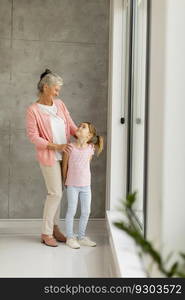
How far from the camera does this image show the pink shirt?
3.28 metres

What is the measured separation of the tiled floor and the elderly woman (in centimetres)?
21

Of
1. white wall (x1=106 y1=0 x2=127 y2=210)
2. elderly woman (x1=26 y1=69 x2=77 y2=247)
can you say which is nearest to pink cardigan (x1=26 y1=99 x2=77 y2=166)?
elderly woman (x1=26 y1=69 x2=77 y2=247)

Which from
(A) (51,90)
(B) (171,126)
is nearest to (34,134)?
(A) (51,90)

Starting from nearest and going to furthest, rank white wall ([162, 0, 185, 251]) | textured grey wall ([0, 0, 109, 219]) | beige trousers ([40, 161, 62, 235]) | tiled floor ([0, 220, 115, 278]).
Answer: white wall ([162, 0, 185, 251])
tiled floor ([0, 220, 115, 278])
beige trousers ([40, 161, 62, 235])
textured grey wall ([0, 0, 109, 219])

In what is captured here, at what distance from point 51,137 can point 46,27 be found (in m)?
1.31

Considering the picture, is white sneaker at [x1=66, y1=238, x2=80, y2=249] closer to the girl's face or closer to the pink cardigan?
the pink cardigan

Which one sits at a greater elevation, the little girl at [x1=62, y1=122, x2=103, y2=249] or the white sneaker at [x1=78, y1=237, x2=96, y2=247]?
the little girl at [x1=62, y1=122, x2=103, y2=249]

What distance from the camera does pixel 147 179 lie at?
1657mm

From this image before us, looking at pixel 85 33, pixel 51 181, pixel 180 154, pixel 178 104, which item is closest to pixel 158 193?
pixel 180 154

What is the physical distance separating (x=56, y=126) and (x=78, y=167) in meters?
0.47

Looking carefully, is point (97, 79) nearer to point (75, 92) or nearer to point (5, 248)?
point (75, 92)

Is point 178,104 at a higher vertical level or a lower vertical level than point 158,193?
higher

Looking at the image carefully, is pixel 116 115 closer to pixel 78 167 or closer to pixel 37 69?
pixel 78 167

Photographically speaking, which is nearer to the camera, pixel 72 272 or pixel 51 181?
pixel 72 272
